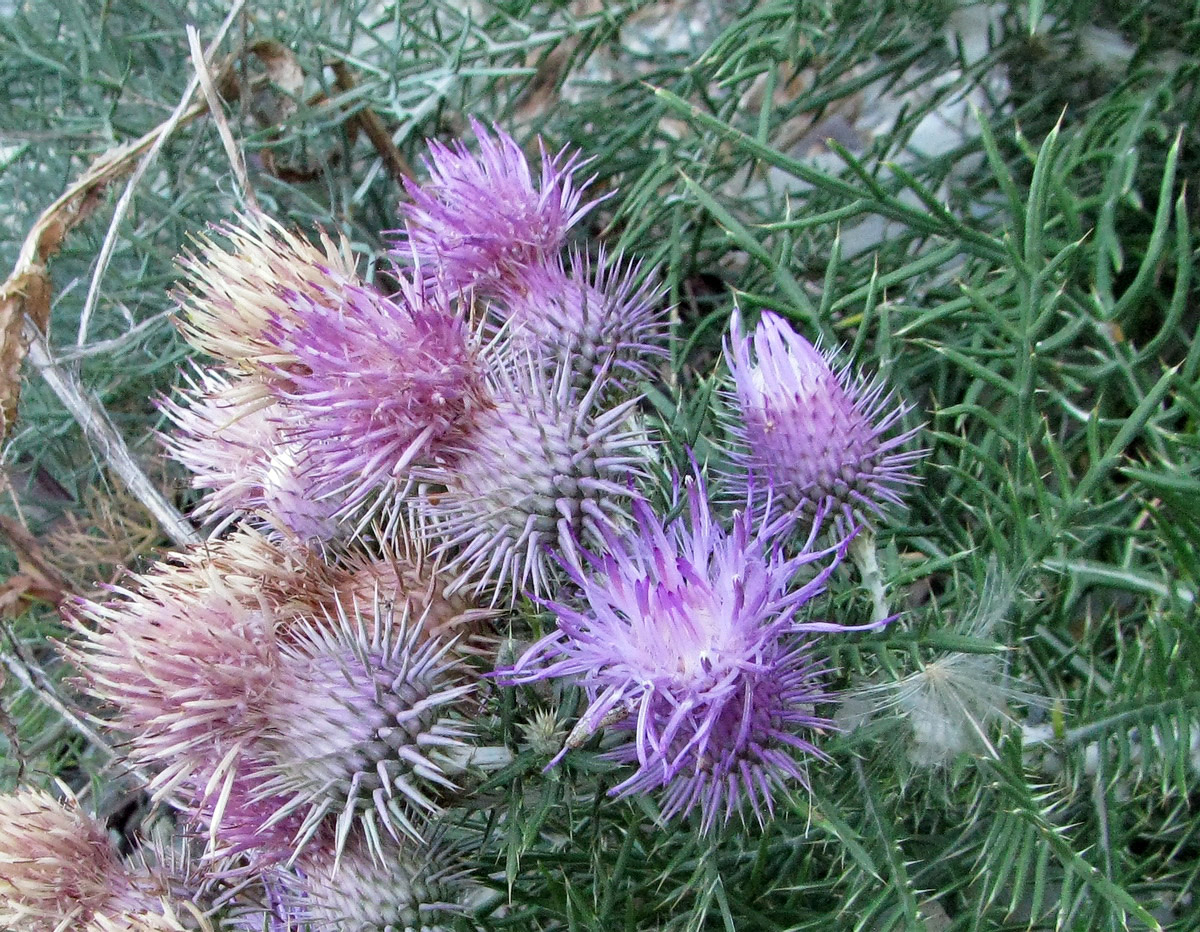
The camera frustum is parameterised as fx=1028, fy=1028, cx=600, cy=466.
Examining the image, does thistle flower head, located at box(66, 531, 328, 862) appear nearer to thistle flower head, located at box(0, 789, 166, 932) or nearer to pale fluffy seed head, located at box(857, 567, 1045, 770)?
thistle flower head, located at box(0, 789, 166, 932)

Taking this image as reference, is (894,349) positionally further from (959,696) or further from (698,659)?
(698,659)

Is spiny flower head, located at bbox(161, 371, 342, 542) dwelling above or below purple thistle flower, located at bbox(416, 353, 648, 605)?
above

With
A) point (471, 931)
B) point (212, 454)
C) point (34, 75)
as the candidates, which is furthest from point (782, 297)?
point (34, 75)

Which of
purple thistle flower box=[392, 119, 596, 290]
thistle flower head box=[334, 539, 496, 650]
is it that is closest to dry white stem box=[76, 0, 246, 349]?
purple thistle flower box=[392, 119, 596, 290]

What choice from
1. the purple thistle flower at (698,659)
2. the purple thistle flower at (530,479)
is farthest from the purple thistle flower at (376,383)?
the purple thistle flower at (698,659)

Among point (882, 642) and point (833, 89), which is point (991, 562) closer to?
point (882, 642)

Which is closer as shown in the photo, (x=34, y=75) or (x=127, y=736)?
(x=127, y=736)

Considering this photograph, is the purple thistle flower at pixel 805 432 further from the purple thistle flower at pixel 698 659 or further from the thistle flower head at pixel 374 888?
the thistle flower head at pixel 374 888
